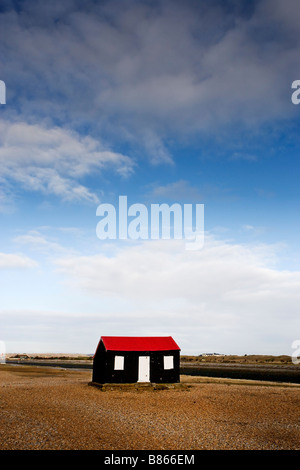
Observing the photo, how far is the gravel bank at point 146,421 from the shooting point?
1609 cm

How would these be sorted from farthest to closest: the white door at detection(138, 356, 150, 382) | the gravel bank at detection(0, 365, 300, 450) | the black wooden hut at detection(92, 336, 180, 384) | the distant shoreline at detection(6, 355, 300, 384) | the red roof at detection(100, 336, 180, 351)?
the distant shoreline at detection(6, 355, 300, 384) < the red roof at detection(100, 336, 180, 351) < the white door at detection(138, 356, 150, 382) < the black wooden hut at detection(92, 336, 180, 384) < the gravel bank at detection(0, 365, 300, 450)

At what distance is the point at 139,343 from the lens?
3934cm

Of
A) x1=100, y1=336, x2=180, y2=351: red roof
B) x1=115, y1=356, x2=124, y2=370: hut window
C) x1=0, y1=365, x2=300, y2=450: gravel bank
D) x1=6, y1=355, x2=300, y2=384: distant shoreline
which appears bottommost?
x1=6, y1=355, x2=300, y2=384: distant shoreline

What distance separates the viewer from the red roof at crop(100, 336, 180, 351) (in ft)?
124

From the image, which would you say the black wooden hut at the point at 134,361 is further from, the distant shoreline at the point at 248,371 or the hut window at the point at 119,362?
the distant shoreline at the point at 248,371

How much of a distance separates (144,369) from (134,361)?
1.43 metres

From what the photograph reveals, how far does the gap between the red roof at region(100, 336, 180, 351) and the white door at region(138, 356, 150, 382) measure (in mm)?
1062

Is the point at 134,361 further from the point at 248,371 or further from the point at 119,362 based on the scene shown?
the point at 248,371

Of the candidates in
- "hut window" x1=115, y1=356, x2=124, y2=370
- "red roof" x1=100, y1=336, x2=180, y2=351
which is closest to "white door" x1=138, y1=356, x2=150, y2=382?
"red roof" x1=100, y1=336, x2=180, y2=351

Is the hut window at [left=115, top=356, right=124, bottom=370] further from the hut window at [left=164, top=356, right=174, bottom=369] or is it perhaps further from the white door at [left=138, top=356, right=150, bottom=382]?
the hut window at [left=164, top=356, right=174, bottom=369]

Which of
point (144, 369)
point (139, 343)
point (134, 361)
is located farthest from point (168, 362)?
point (134, 361)
